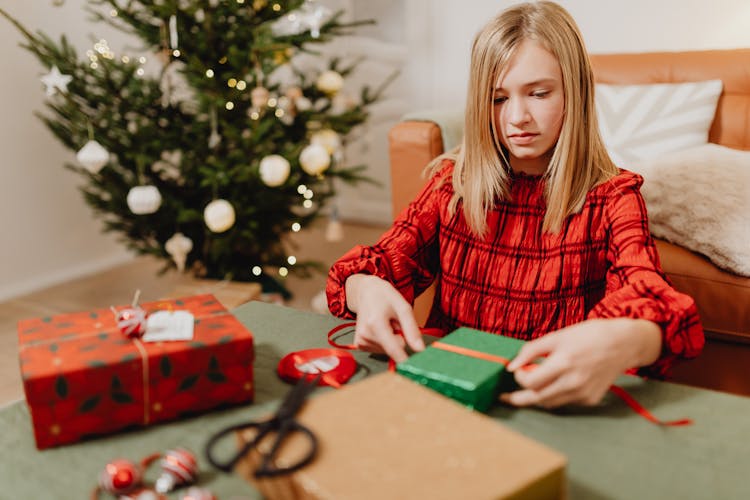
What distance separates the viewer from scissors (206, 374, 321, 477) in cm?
51

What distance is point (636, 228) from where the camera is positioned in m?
0.97

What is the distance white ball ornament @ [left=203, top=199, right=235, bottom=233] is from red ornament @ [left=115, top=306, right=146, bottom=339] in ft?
3.96

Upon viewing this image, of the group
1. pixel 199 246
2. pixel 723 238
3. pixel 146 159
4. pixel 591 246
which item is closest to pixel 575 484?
pixel 591 246

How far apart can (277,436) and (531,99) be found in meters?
0.68

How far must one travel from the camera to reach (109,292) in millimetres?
2580

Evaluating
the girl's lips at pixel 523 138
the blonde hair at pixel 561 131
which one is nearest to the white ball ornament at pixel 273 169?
the blonde hair at pixel 561 131

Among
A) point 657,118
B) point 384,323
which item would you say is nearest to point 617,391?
point 384,323

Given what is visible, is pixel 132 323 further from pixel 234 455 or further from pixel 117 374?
pixel 234 455

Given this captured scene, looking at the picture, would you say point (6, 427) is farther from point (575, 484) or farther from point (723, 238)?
point (723, 238)

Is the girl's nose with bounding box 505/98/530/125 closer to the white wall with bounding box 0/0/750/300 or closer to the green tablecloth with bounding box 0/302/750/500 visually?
the green tablecloth with bounding box 0/302/750/500

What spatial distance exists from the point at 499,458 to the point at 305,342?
433mm

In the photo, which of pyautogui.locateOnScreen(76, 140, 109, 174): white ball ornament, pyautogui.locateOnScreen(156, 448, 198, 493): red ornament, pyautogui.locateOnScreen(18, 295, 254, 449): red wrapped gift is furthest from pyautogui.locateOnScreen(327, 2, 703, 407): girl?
pyautogui.locateOnScreen(76, 140, 109, 174): white ball ornament

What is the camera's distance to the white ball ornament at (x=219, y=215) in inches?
75.3

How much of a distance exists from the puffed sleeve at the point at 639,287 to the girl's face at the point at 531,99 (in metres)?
0.15
